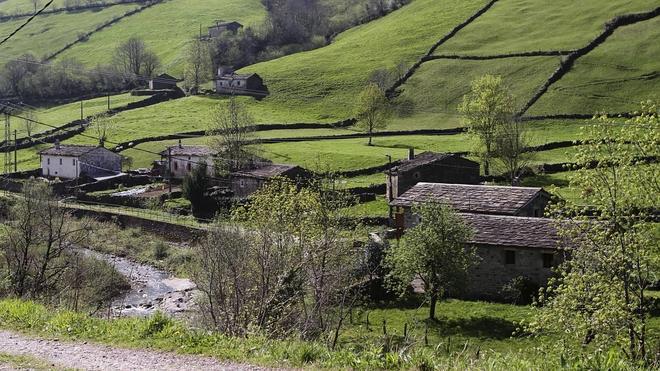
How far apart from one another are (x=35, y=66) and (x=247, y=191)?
80.3m

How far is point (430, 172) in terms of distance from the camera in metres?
59.9

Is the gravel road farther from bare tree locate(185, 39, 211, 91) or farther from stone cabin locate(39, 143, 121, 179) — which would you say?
bare tree locate(185, 39, 211, 91)

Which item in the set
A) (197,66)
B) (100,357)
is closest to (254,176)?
(100,357)

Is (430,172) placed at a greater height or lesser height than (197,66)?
lesser

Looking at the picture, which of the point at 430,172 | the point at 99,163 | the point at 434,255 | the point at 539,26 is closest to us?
the point at 434,255

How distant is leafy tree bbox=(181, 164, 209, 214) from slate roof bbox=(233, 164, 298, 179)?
3.85 meters

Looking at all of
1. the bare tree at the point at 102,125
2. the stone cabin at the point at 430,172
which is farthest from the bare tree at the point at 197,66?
the stone cabin at the point at 430,172

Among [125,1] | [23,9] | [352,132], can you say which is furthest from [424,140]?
[23,9]

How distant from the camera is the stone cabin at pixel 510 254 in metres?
36.7

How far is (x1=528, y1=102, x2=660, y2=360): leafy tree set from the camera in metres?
19.3

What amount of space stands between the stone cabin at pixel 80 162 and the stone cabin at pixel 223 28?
74836 millimetres

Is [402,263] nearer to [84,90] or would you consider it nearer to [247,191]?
[247,191]

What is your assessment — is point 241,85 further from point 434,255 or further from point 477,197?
point 434,255

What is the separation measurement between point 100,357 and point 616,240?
13.7 metres
